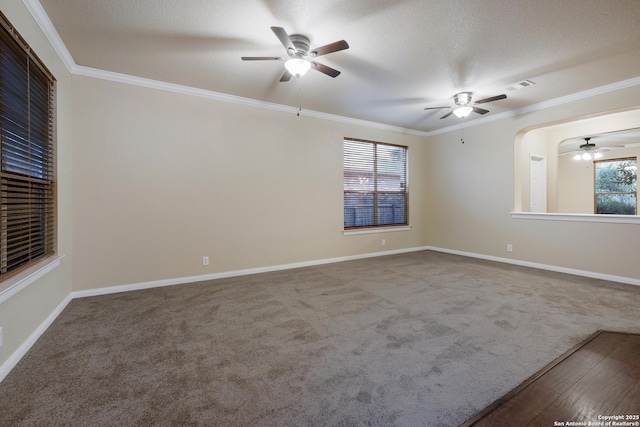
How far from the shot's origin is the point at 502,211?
504cm

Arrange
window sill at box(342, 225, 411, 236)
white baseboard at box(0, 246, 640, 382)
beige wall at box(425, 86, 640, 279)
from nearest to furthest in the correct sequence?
1. white baseboard at box(0, 246, 640, 382)
2. beige wall at box(425, 86, 640, 279)
3. window sill at box(342, 225, 411, 236)

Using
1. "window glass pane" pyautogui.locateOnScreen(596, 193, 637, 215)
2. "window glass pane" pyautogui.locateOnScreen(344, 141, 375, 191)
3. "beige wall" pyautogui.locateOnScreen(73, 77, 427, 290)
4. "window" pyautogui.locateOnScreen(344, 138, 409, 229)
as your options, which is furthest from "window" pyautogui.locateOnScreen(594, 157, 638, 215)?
"beige wall" pyautogui.locateOnScreen(73, 77, 427, 290)

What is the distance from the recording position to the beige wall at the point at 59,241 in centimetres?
188

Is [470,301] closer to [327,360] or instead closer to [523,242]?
[327,360]

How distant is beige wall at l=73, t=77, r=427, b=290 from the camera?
3305 mm

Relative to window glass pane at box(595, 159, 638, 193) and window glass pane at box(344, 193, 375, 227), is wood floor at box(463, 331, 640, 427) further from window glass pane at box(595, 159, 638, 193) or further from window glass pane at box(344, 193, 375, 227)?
window glass pane at box(595, 159, 638, 193)

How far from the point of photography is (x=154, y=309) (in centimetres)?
289

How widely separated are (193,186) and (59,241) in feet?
5.01

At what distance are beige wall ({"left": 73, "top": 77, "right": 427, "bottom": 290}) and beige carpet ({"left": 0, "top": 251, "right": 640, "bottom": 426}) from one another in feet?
1.78

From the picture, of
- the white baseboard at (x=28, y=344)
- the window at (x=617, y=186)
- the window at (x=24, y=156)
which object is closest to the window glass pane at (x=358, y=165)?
the window at (x=24, y=156)

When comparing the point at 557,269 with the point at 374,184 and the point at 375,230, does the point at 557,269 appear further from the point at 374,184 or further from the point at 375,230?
the point at 374,184

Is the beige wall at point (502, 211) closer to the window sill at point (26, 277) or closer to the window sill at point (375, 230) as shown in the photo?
the window sill at point (375, 230)

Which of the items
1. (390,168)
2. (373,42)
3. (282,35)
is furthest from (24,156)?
(390,168)

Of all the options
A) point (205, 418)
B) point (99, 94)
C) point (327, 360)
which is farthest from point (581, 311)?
point (99, 94)
